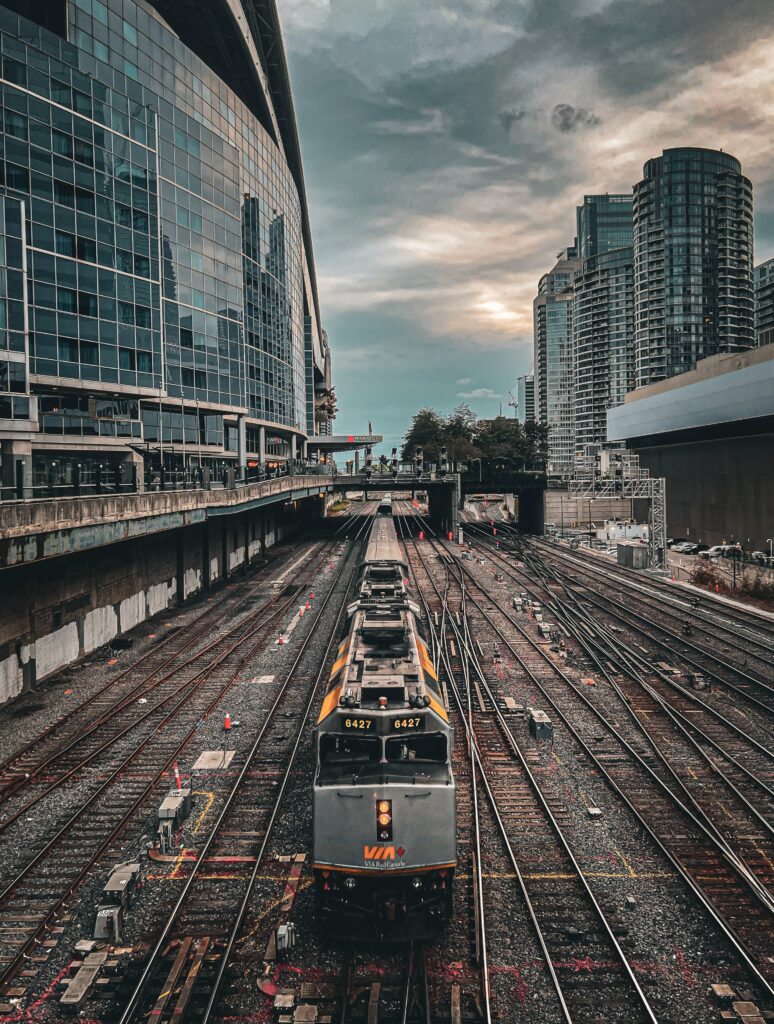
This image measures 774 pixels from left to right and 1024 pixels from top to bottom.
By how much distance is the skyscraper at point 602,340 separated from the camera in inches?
6353

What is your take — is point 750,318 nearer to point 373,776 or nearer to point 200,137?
point 200,137

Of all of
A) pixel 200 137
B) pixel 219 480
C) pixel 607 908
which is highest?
pixel 200 137

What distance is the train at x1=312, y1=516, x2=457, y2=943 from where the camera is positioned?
31.0ft

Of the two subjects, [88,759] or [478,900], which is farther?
[88,759]

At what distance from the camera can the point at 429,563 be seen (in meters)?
53.8

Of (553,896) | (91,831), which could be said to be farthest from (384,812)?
(91,831)

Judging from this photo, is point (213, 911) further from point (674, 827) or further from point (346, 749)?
point (674, 827)

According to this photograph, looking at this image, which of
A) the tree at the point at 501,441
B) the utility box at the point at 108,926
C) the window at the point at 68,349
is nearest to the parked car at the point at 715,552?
the window at the point at 68,349

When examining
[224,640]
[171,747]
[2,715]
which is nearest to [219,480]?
[224,640]

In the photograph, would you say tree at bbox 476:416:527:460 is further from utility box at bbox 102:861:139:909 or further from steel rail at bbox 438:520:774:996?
utility box at bbox 102:861:139:909

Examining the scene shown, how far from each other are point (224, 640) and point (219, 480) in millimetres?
11496

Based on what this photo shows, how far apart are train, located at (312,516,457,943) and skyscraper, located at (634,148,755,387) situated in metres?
142

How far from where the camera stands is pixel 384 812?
9.44 meters

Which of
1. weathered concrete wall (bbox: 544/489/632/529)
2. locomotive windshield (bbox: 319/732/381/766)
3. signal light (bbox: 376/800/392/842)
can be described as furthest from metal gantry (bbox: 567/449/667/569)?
signal light (bbox: 376/800/392/842)
